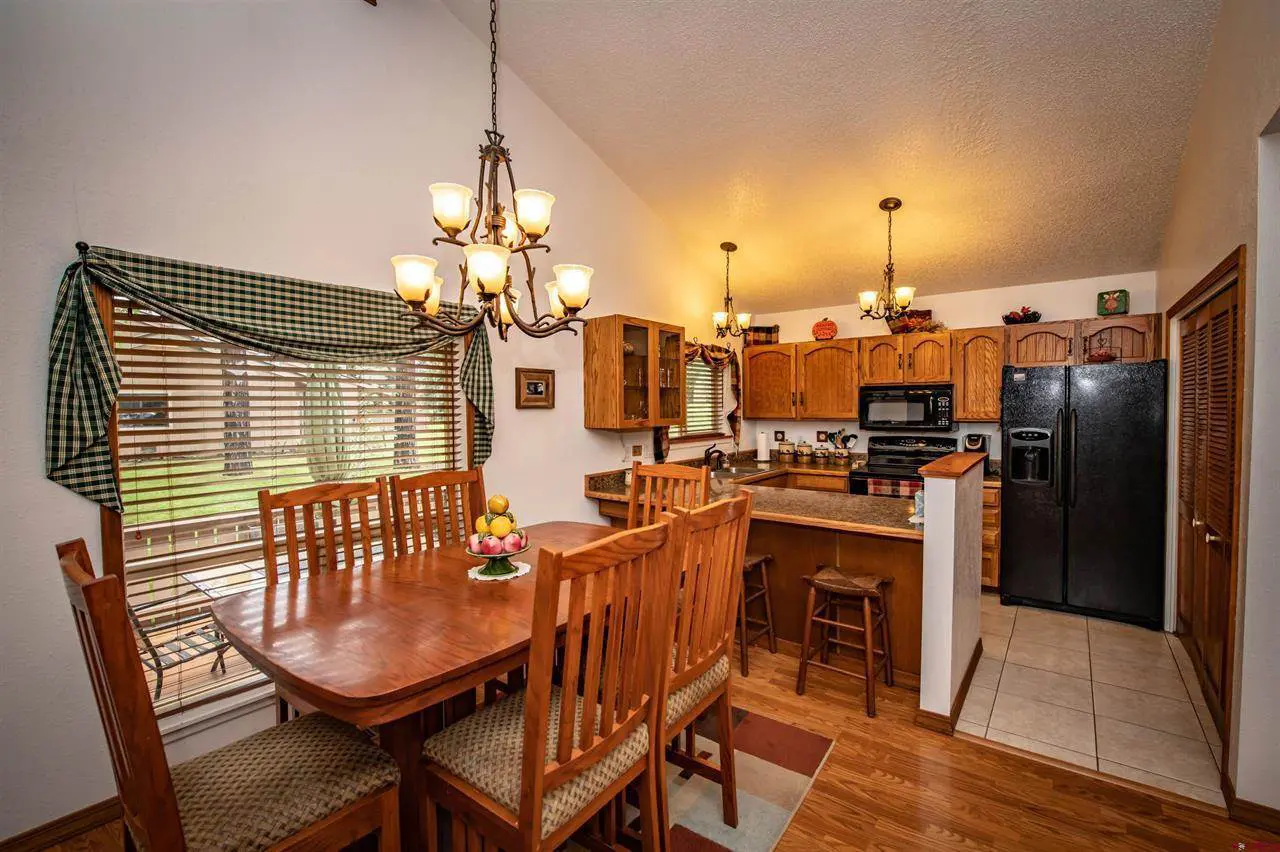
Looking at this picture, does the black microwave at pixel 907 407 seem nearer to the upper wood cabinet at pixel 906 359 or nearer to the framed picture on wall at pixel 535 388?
the upper wood cabinet at pixel 906 359

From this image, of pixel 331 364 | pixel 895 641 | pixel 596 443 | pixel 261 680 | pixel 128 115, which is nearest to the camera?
pixel 128 115

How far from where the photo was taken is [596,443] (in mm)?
3822

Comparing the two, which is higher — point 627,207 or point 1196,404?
point 627,207

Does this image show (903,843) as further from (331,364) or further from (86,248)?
(86,248)

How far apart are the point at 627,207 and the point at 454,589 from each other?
3043 millimetres

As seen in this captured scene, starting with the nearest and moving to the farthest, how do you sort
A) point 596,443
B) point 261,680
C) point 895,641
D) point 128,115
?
1. point 128,115
2. point 261,680
3. point 895,641
4. point 596,443

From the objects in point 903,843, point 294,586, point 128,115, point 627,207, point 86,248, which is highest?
point 627,207

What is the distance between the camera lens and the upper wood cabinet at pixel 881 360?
4664mm

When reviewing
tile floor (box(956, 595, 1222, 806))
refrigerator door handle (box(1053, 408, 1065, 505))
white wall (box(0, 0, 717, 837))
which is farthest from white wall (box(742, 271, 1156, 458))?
white wall (box(0, 0, 717, 837))

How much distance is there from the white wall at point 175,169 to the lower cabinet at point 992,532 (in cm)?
333

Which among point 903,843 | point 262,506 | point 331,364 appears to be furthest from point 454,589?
→ point 903,843

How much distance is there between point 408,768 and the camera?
1.43 m

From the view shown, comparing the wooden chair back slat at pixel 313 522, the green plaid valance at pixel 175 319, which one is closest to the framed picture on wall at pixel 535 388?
the green plaid valance at pixel 175 319

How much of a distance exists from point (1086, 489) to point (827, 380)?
6.63 feet
